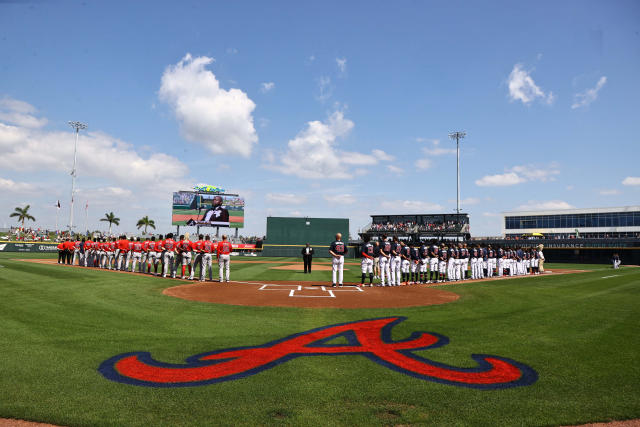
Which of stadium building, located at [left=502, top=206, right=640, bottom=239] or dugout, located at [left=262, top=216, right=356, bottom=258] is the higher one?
stadium building, located at [left=502, top=206, right=640, bottom=239]

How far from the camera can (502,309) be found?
28.3 ft

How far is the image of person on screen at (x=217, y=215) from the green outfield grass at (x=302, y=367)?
141ft

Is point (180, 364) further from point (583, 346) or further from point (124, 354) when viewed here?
point (583, 346)

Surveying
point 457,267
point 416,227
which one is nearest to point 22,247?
point 457,267

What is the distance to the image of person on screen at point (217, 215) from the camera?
50.9m

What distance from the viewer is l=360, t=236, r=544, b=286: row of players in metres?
14.2

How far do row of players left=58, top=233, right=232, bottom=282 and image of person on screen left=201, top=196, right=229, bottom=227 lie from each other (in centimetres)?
2813

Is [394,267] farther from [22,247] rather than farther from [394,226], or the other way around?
[22,247]

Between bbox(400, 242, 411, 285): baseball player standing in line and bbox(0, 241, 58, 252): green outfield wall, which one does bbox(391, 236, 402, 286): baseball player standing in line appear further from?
bbox(0, 241, 58, 252): green outfield wall

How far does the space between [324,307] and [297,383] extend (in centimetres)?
503

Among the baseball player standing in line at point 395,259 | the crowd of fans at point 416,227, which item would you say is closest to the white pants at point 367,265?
the baseball player standing in line at point 395,259

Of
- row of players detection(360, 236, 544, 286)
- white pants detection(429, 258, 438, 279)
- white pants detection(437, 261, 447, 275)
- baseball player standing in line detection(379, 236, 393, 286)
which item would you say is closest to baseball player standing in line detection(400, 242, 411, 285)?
row of players detection(360, 236, 544, 286)

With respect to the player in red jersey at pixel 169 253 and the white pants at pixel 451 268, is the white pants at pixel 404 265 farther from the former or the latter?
the player in red jersey at pixel 169 253

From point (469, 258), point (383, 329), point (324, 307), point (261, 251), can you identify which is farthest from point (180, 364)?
point (261, 251)
